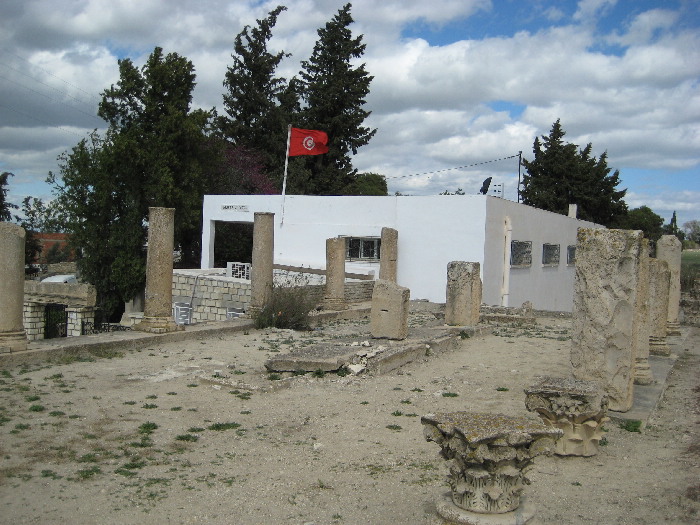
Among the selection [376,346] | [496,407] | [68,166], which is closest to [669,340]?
[376,346]

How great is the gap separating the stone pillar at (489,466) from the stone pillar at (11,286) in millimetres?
7802

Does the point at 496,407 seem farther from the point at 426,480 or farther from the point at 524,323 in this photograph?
the point at 524,323

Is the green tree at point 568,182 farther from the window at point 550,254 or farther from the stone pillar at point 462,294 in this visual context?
the stone pillar at point 462,294

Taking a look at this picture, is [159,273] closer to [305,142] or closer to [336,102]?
[305,142]

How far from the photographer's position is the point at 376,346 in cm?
1108

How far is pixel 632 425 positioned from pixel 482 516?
3.90 meters

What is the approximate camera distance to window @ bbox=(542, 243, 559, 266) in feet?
A: 87.2

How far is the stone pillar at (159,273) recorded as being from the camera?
12367 millimetres

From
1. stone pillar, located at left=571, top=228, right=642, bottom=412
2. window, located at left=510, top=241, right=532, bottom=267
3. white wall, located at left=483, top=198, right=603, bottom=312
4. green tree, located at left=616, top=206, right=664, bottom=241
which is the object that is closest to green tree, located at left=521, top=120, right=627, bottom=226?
green tree, located at left=616, top=206, right=664, bottom=241

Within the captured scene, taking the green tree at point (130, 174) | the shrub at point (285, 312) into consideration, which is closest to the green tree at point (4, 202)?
the green tree at point (130, 174)

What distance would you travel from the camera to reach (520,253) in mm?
23906

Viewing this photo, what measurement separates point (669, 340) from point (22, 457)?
13984 millimetres

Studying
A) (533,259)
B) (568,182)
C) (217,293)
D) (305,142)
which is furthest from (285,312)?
(568,182)

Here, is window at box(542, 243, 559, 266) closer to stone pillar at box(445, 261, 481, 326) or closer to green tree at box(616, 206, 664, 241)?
stone pillar at box(445, 261, 481, 326)
